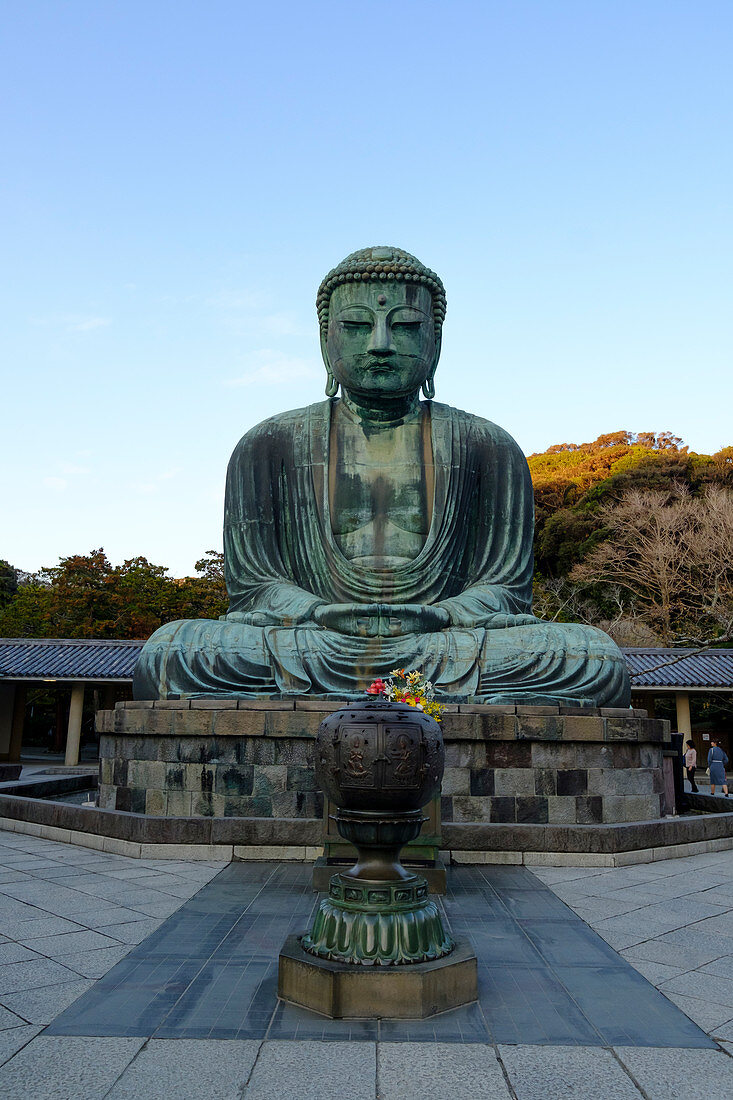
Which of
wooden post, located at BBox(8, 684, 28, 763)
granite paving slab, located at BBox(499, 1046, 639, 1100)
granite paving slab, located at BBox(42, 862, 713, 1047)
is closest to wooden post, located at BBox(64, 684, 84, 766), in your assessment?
wooden post, located at BBox(8, 684, 28, 763)

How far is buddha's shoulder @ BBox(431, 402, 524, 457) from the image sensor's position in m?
8.90

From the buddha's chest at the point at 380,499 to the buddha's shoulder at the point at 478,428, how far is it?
50 cm

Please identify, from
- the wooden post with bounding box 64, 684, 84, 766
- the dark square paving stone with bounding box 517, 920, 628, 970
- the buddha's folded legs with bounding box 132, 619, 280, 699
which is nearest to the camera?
the dark square paving stone with bounding box 517, 920, 628, 970

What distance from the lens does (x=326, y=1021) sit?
2877 mm

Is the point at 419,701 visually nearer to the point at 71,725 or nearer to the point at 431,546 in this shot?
the point at 431,546

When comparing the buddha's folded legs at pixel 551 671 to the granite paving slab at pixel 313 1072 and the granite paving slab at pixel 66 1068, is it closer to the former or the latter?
the granite paving slab at pixel 313 1072

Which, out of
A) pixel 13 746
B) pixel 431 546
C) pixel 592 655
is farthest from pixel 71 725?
pixel 592 655

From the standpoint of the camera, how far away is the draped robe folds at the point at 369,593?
281 inches

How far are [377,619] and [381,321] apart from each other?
3.07 m

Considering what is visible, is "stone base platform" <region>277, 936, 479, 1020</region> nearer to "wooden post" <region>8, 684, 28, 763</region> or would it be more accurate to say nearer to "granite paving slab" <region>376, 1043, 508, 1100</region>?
"granite paving slab" <region>376, 1043, 508, 1100</region>

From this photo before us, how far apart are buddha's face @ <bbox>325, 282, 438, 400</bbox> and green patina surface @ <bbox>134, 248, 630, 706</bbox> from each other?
0.01m

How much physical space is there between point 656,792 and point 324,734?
15.3 feet

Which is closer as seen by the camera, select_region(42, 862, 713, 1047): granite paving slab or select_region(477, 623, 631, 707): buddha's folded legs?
select_region(42, 862, 713, 1047): granite paving slab

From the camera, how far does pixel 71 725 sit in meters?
20.0
